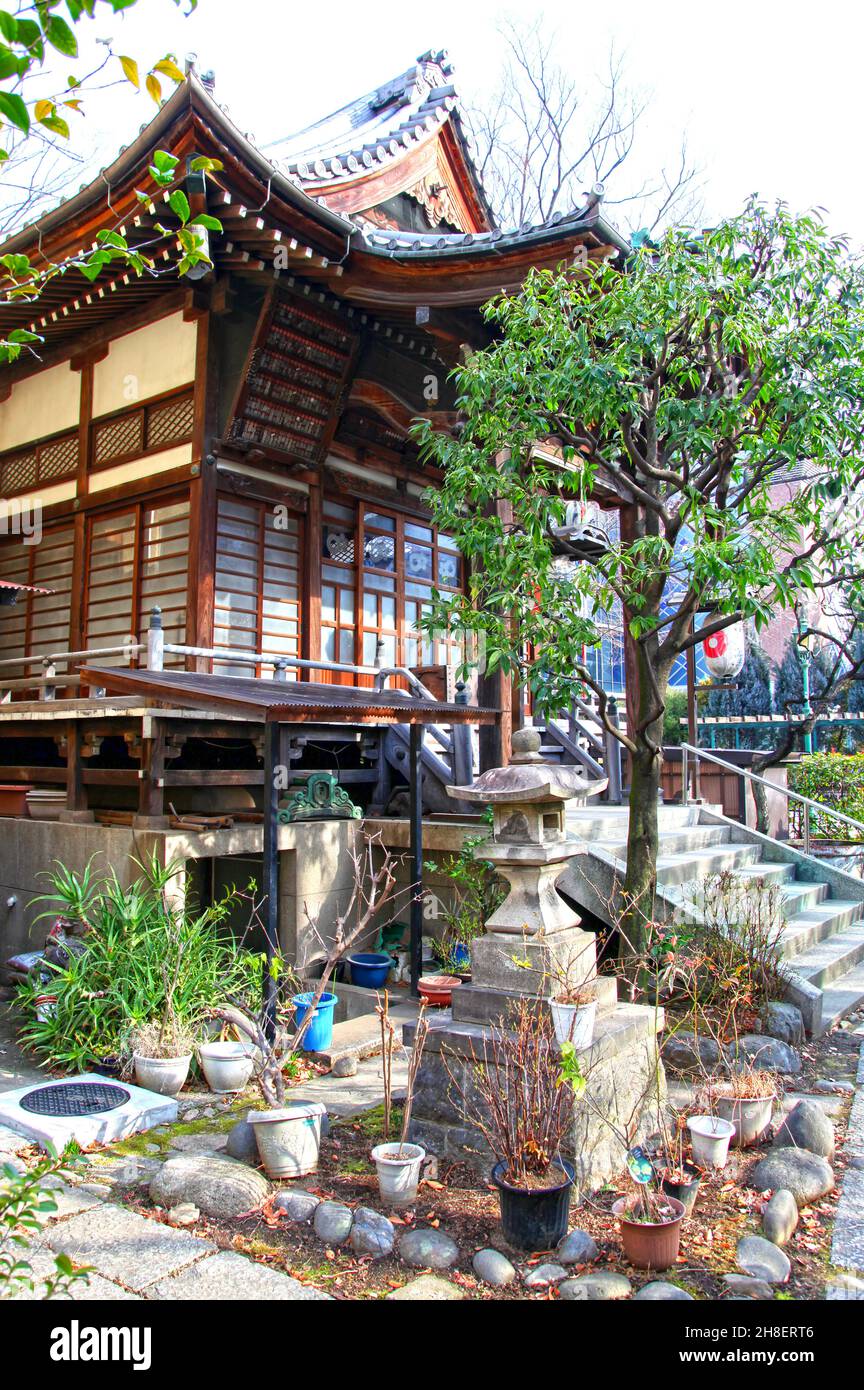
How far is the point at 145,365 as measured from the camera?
1043cm

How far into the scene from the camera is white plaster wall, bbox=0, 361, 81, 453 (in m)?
11.5

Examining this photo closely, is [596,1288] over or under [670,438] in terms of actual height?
under

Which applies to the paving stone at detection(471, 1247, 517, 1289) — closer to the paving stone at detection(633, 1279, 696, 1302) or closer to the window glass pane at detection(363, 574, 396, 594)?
the paving stone at detection(633, 1279, 696, 1302)

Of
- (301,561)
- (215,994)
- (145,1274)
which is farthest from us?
(301,561)

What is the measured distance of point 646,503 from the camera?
7.04 meters

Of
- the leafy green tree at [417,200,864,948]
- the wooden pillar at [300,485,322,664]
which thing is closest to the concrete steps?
the leafy green tree at [417,200,864,948]

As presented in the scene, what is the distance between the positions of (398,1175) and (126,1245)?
1.14 meters

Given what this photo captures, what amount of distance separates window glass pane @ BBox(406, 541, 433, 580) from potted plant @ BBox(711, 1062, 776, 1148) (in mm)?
8380

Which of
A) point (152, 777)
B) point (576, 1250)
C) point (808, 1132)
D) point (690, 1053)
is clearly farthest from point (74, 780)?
point (808, 1132)

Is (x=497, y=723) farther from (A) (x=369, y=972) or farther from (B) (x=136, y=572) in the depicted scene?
(B) (x=136, y=572)

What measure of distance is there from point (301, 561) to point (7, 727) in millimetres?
3563

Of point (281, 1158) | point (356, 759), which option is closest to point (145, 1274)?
point (281, 1158)

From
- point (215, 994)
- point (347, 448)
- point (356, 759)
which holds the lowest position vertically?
point (215, 994)

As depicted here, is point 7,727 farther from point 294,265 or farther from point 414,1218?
point 414,1218
